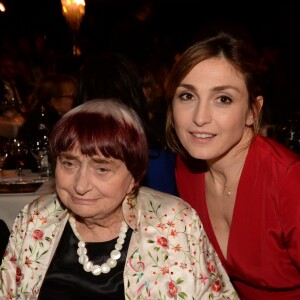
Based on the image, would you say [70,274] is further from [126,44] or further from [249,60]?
[126,44]

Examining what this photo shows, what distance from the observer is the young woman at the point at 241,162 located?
171 cm

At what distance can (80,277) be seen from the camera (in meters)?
1.70

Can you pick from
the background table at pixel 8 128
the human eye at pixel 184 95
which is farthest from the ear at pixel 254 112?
the background table at pixel 8 128

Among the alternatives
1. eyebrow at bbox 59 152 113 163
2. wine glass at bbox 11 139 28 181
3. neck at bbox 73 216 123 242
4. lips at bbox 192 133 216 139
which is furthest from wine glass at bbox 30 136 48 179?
lips at bbox 192 133 216 139

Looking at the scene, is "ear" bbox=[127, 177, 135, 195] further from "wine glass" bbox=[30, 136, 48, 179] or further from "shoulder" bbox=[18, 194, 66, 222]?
"wine glass" bbox=[30, 136, 48, 179]

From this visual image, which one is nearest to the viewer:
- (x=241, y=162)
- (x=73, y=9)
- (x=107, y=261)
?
(x=107, y=261)

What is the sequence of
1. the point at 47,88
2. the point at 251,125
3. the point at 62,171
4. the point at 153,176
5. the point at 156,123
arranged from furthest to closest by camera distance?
the point at 47,88, the point at 156,123, the point at 153,176, the point at 251,125, the point at 62,171

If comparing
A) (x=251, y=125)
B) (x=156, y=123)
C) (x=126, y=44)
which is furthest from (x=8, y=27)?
(x=251, y=125)

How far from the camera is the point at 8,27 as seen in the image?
38.4 feet

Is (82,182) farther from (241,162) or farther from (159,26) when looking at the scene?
(159,26)

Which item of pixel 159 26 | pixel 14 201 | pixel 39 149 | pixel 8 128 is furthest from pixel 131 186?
pixel 159 26

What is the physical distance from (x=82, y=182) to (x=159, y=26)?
33.9ft

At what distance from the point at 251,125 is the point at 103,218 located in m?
0.73

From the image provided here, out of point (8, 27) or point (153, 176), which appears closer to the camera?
point (153, 176)
